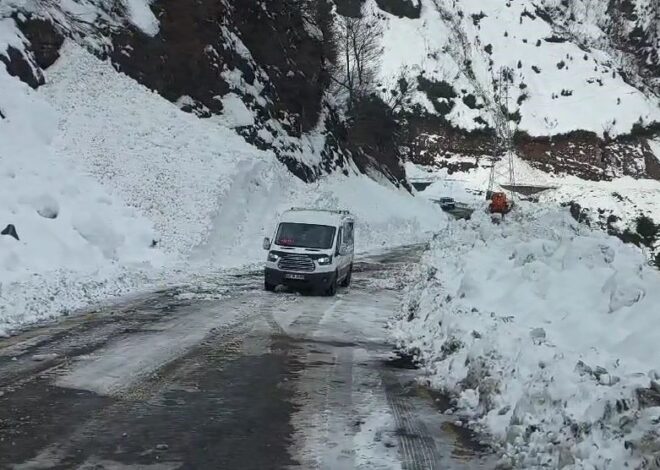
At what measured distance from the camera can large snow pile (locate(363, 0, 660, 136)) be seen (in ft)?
443

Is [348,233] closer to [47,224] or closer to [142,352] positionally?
[47,224]

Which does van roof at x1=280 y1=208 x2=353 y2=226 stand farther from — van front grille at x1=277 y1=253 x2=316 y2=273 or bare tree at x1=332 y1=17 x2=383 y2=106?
bare tree at x1=332 y1=17 x2=383 y2=106

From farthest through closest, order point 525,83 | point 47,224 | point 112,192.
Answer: point 525,83, point 112,192, point 47,224

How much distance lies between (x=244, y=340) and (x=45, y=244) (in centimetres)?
924

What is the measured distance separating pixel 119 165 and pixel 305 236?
11.3 meters

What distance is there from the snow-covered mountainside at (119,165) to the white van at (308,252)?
126 inches

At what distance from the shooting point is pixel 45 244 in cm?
1833

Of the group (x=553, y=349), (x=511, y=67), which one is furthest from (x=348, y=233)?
(x=511, y=67)

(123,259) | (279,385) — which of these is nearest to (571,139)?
(123,259)

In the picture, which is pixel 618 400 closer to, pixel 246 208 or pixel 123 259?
pixel 123 259

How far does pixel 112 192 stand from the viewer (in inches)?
981

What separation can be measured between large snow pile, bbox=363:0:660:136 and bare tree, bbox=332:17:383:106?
185 ft

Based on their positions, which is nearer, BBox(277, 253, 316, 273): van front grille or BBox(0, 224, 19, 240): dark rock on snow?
BBox(0, 224, 19, 240): dark rock on snow

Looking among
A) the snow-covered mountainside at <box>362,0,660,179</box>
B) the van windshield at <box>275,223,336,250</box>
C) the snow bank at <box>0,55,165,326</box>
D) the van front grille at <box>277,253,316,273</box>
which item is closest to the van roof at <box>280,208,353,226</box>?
the van windshield at <box>275,223,336,250</box>
